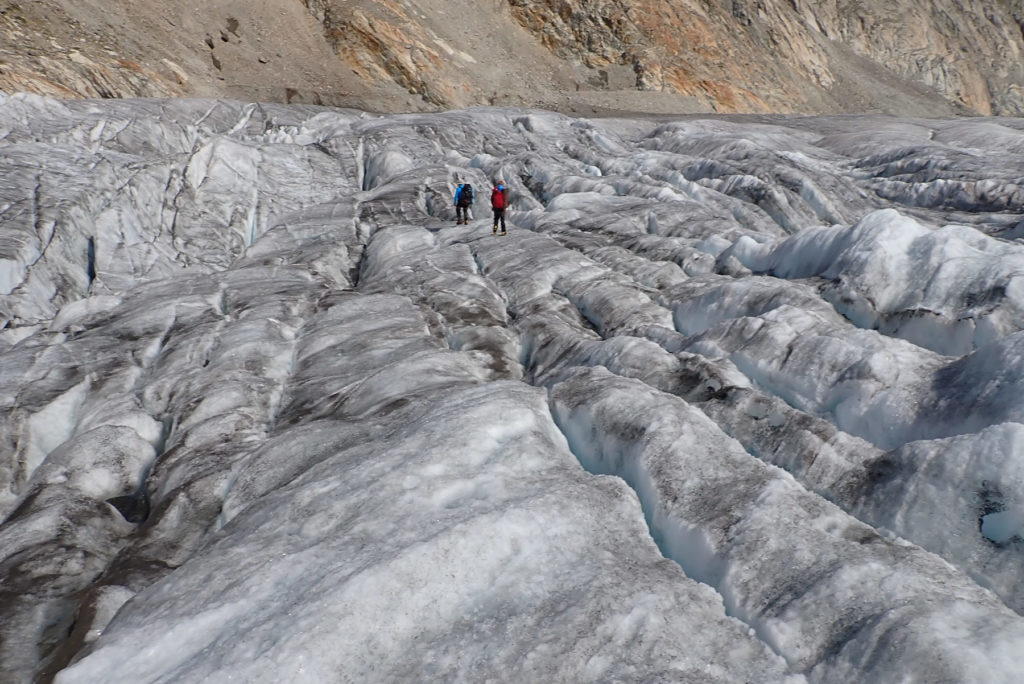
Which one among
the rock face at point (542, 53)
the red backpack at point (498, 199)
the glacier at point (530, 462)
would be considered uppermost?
the rock face at point (542, 53)

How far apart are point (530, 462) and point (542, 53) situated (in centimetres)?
7110

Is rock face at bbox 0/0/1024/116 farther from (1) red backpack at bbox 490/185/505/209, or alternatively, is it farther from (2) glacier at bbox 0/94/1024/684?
(1) red backpack at bbox 490/185/505/209

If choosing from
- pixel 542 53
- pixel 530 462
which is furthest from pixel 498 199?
pixel 542 53

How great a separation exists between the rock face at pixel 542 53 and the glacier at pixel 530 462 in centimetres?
3181

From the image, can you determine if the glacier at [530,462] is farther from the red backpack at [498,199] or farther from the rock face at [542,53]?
the rock face at [542,53]

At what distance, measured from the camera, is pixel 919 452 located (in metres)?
7.43

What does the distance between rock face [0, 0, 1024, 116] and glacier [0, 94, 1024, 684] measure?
31809mm

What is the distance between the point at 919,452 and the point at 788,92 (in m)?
81.4

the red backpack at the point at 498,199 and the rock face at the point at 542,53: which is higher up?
the rock face at the point at 542,53

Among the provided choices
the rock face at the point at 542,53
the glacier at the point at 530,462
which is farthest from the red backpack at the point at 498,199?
the rock face at the point at 542,53

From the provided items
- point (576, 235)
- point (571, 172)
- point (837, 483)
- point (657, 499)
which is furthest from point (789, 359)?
point (571, 172)

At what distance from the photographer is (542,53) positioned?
235 ft

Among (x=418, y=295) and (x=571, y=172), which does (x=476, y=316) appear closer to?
(x=418, y=295)

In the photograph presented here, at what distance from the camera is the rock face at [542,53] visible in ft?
156
